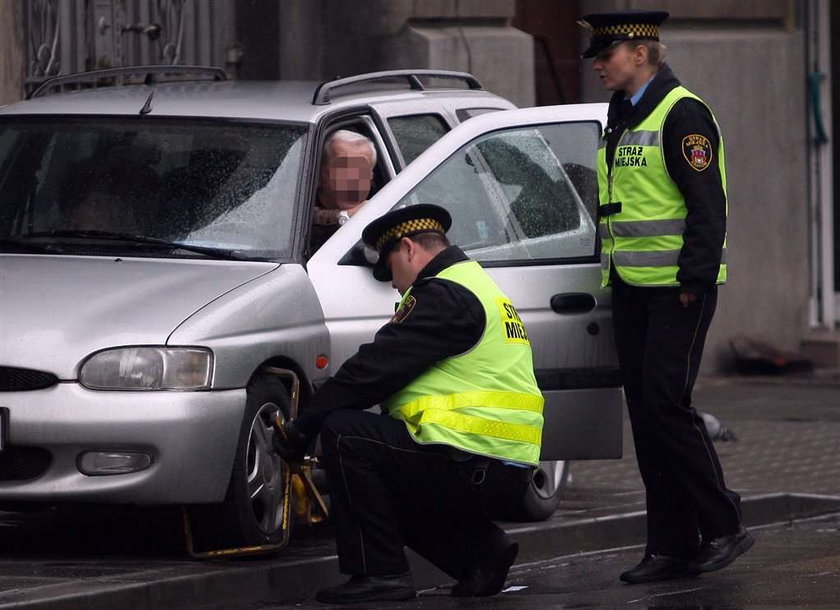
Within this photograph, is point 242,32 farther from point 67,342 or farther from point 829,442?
point 67,342

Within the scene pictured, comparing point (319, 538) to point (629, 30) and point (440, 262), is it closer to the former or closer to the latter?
point (440, 262)

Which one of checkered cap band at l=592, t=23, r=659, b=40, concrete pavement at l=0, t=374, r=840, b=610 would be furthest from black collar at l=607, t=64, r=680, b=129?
concrete pavement at l=0, t=374, r=840, b=610

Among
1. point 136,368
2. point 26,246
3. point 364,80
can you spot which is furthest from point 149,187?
point 136,368

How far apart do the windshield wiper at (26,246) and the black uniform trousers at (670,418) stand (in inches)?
76.1

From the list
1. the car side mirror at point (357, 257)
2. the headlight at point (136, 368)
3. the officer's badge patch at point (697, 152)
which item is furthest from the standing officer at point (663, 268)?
the headlight at point (136, 368)

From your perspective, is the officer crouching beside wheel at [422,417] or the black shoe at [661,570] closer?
the officer crouching beside wheel at [422,417]

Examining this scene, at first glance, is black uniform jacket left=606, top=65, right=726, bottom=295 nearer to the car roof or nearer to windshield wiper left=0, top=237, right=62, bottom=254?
the car roof

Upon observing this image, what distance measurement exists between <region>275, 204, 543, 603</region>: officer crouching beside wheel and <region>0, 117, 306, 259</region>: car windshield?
856mm

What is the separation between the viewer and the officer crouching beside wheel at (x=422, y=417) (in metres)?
6.39

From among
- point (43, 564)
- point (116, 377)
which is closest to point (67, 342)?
point (116, 377)

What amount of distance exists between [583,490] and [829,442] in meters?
2.14

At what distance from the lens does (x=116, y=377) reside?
6.46 m

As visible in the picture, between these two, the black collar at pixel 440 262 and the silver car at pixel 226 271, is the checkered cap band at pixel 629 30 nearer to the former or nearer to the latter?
the silver car at pixel 226 271

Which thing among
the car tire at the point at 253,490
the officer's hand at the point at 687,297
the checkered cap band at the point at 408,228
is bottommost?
the car tire at the point at 253,490
